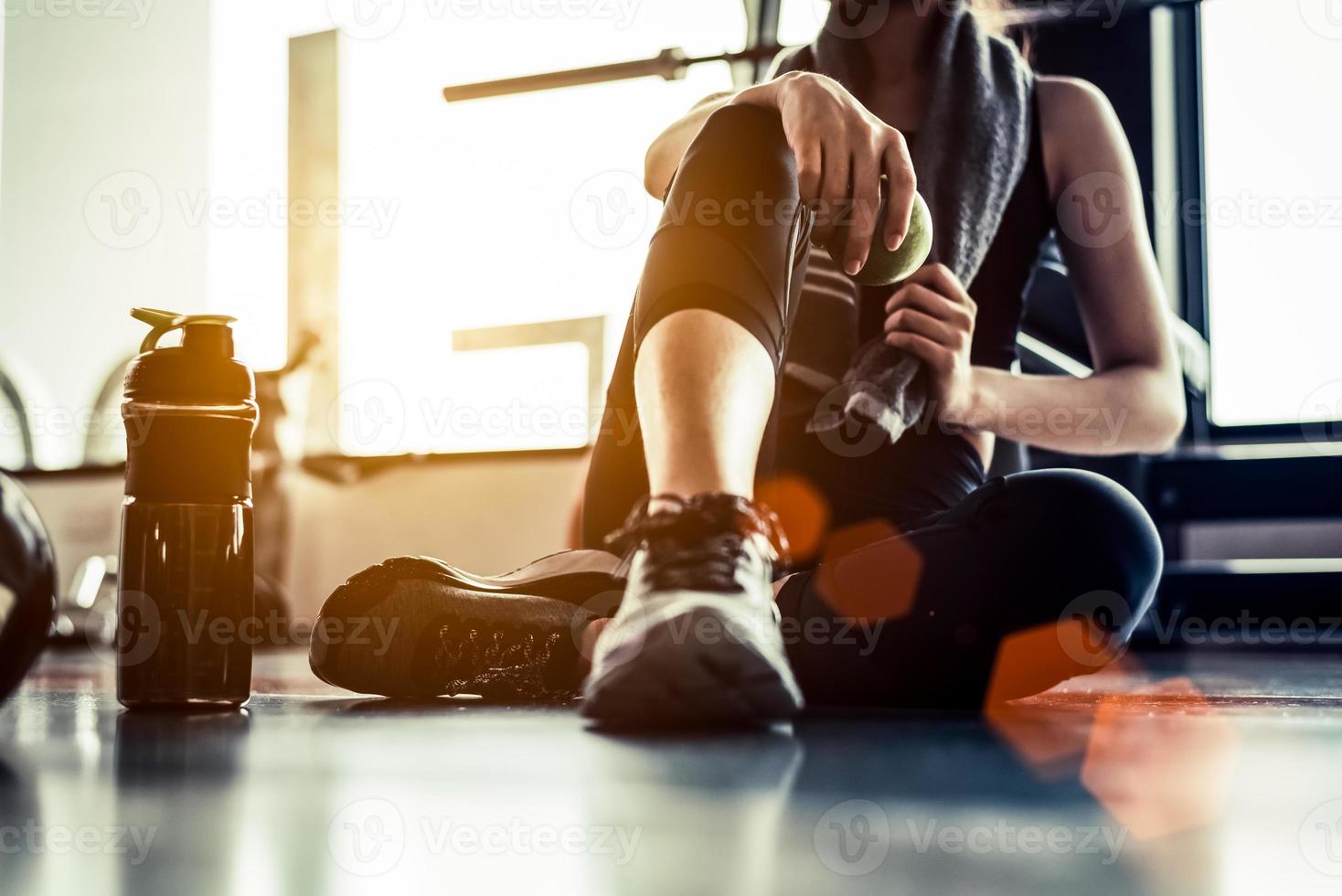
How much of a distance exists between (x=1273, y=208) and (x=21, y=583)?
326cm

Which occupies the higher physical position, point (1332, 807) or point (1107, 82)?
point (1107, 82)

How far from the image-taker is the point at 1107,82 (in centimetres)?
326

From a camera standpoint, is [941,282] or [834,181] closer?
[834,181]

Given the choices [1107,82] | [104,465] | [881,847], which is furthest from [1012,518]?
[104,465]

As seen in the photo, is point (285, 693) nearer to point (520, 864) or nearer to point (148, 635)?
point (148, 635)

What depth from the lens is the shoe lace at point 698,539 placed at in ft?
2.10

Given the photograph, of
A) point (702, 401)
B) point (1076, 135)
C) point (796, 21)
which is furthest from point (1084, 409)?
point (796, 21)

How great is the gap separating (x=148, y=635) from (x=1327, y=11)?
134 inches

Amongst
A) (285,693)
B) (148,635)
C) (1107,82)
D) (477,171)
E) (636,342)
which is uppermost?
(1107,82)
